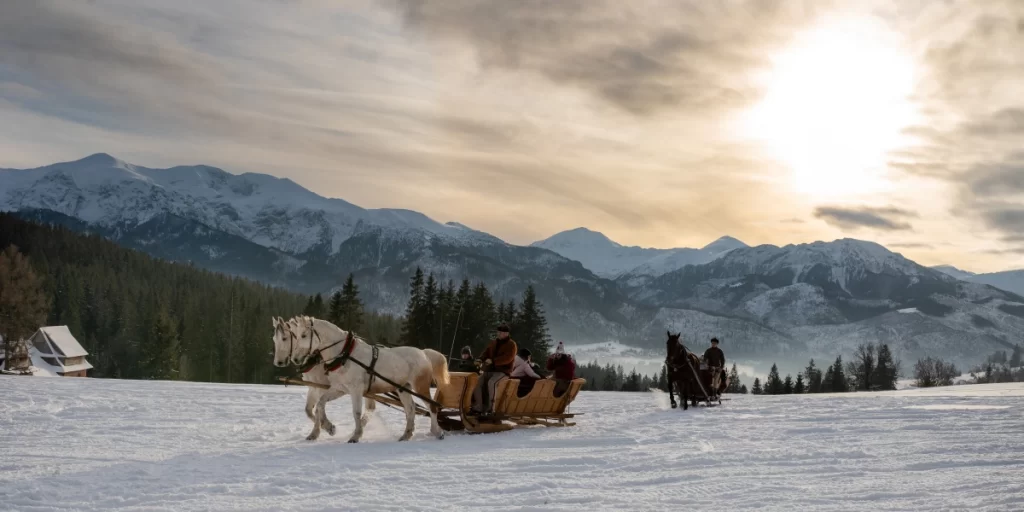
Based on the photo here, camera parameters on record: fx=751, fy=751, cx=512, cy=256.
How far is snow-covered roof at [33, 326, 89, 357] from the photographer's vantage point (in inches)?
2713

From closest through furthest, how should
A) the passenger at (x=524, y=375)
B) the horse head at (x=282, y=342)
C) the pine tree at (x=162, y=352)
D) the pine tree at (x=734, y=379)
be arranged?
1. the horse head at (x=282, y=342)
2. the passenger at (x=524, y=375)
3. the pine tree at (x=734, y=379)
4. the pine tree at (x=162, y=352)

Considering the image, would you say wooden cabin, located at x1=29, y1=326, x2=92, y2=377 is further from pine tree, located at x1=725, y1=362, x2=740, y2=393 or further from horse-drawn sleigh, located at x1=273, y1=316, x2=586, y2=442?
horse-drawn sleigh, located at x1=273, y1=316, x2=586, y2=442

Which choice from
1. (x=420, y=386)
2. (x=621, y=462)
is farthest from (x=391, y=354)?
(x=621, y=462)

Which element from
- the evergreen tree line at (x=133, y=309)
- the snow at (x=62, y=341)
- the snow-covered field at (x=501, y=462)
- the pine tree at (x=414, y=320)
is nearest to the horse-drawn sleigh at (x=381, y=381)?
the snow-covered field at (x=501, y=462)

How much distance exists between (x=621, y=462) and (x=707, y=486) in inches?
80.5

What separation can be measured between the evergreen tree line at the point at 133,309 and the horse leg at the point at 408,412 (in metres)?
51.2

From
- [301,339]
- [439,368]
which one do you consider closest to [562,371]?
[439,368]

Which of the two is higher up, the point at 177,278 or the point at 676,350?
the point at 177,278

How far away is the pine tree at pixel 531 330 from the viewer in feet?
165

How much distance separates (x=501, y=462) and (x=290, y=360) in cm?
436

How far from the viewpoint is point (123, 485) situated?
8961mm

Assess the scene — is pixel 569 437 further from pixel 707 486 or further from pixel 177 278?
pixel 177 278

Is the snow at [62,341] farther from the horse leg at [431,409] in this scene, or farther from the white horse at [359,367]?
the horse leg at [431,409]

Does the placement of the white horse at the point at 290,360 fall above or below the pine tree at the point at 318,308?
below
